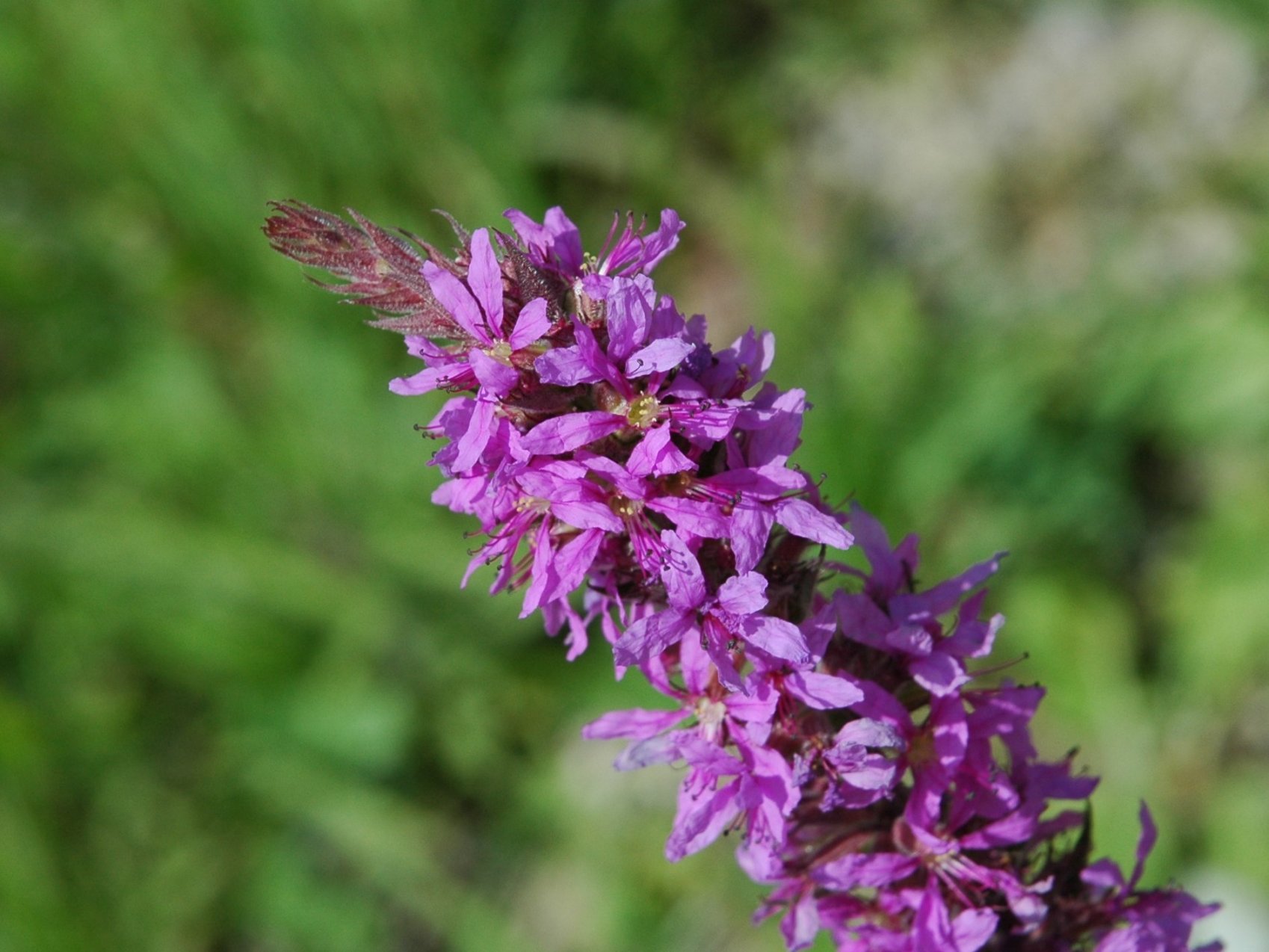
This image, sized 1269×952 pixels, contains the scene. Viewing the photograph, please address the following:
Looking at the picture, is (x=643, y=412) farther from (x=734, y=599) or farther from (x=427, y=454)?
(x=427, y=454)

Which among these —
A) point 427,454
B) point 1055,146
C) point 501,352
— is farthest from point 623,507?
point 1055,146

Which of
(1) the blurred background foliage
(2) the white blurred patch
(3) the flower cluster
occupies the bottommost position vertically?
(3) the flower cluster

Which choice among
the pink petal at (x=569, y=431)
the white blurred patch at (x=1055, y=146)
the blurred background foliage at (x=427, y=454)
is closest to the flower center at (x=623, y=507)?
the pink petal at (x=569, y=431)

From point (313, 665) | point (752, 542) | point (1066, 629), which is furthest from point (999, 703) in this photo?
point (313, 665)

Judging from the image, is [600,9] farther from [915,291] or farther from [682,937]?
[682,937]

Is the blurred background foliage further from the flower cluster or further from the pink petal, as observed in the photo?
the pink petal

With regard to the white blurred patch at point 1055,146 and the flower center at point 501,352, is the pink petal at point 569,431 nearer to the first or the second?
the flower center at point 501,352

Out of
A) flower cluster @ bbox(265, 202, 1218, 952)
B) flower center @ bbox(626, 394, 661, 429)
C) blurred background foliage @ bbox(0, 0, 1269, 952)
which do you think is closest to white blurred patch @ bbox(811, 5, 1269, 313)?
blurred background foliage @ bbox(0, 0, 1269, 952)
